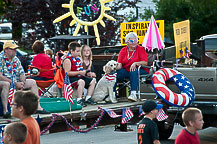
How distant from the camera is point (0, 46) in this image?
1027 cm

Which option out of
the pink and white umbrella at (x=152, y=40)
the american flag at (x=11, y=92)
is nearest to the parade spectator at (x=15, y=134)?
the american flag at (x=11, y=92)

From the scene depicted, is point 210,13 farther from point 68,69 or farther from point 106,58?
point 68,69

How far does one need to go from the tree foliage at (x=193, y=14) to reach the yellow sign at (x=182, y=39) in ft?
58.8

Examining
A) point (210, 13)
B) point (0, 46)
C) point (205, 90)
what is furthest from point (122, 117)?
point (210, 13)

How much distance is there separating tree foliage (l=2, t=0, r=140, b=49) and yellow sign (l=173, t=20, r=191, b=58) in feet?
27.1

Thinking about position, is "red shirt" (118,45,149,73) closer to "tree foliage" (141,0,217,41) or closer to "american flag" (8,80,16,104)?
"american flag" (8,80,16,104)

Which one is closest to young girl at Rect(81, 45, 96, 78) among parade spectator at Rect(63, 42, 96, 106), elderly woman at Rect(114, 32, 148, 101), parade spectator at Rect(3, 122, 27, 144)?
parade spectator at Rect(63, 42, 96, 106)

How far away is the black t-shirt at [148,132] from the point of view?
5.82m

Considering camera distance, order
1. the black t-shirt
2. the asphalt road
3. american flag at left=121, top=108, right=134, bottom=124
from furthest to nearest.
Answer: the asphalt road
american flag at left=121, top=108, right=134, bottom=124
the black t-shirt

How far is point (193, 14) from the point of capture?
92.4ft

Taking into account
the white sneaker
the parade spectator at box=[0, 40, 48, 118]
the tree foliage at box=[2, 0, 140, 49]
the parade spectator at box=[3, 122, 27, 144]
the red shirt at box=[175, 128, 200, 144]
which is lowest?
the red shirt at box=[175, 128, 200, 144]

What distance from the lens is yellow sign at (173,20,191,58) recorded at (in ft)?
31.4

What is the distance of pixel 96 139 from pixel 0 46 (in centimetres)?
298

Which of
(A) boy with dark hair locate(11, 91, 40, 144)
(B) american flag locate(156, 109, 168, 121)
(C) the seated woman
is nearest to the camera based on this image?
(A) boy with dark hair locate(11, 91, 40, 144)
